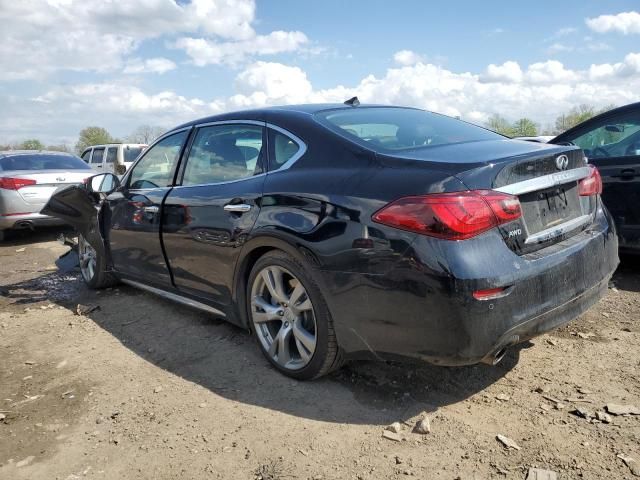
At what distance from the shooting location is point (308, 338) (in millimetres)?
3086

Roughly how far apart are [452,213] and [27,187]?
8.19 metres

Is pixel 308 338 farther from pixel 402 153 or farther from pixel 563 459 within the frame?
pixel 563 459

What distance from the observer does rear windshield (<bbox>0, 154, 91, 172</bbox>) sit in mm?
9172

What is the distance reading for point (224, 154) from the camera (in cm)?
379

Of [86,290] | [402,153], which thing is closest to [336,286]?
[402,153]

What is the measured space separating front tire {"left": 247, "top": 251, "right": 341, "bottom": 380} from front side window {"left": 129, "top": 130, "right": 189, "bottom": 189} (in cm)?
141

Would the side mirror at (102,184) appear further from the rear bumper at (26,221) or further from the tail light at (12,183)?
the tail light at (12,183)

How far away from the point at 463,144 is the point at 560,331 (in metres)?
1.64

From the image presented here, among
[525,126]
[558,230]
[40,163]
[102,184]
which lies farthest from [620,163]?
[525,126]

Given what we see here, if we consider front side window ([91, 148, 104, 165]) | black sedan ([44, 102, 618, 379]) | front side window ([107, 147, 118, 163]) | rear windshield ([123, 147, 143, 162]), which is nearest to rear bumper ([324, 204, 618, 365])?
black sedan ([44, 102, 618, 379])

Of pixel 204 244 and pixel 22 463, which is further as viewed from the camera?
pixel 204 244

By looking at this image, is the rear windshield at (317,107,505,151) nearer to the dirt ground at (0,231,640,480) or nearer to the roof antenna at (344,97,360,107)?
the roof antenna at (344,97,360,107)

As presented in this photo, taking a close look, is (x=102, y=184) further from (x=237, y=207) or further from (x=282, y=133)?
(x=282, y=133)

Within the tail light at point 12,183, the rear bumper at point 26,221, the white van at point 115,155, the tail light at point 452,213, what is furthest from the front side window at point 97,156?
the tail light at point 452,213
